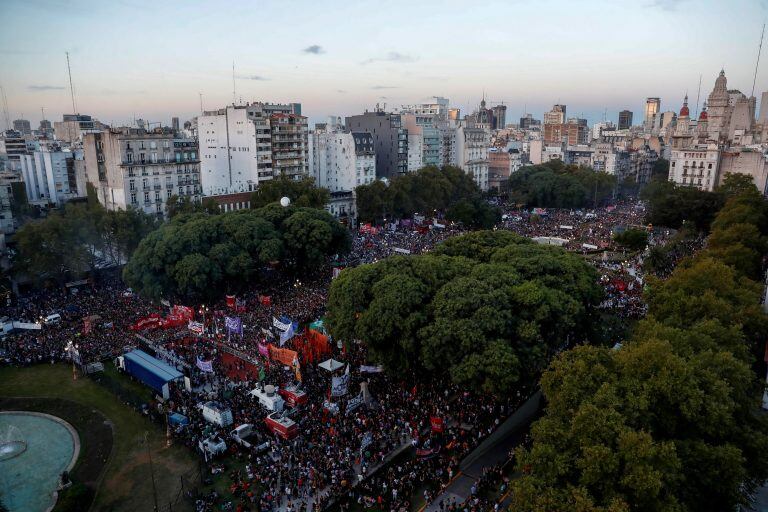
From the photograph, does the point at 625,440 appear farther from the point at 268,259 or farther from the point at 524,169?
the point at 524,169

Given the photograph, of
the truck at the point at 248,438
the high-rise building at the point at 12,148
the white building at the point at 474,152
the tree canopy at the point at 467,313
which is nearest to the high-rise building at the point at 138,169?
the tree canopy at the point at 467,313

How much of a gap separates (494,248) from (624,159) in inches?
3510

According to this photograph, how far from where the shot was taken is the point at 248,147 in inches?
2514

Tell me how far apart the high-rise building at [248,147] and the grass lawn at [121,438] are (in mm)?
35679

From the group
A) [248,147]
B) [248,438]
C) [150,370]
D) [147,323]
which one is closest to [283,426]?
[248,438]

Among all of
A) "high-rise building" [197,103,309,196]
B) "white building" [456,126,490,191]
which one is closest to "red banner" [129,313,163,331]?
"high-rise building" [197,103,309,196]

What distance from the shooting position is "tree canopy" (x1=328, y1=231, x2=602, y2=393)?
2177cm

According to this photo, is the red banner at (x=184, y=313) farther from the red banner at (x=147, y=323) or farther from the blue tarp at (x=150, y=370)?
→ the blue tarp at (x=150, y=370)

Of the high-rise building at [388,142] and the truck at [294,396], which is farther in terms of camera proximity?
the high-rise building at [388,142]

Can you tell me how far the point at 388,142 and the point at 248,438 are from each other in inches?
2671

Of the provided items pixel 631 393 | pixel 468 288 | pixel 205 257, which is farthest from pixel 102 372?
pixel 631 393

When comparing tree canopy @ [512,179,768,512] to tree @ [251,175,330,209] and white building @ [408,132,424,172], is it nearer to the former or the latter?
tree @ [251,175,330,209]

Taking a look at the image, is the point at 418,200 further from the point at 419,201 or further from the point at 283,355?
the point at 283,355

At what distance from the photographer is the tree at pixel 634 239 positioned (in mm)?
53125
